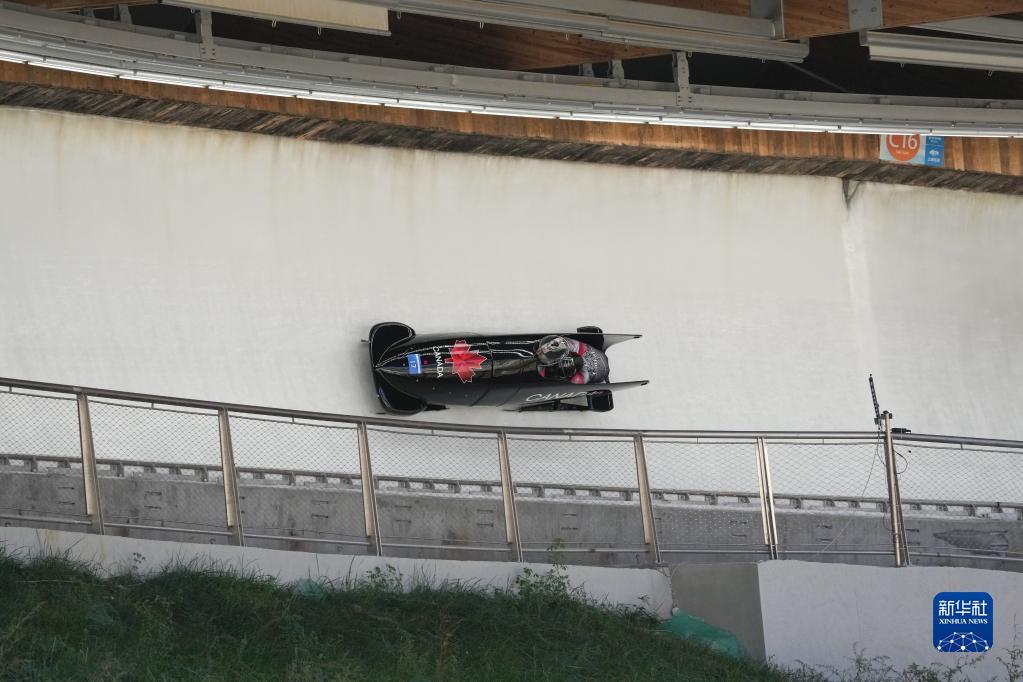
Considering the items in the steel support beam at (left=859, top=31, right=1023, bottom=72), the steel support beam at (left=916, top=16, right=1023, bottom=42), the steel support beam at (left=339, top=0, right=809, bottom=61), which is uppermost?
the steel support beam at (left=339, top=0, right=809, bottom=61)

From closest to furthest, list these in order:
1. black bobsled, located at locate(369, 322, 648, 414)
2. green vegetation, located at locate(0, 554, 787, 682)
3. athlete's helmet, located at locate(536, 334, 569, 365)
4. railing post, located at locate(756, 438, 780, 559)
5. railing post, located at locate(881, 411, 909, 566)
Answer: green vegetation, located at locate(0, 554, 787, 682)
railing post, located at locate(756, 438, 780, 559)
railing post, located at locate(881, 411, 909, 566)
black bobsled, located at locate(369, 322, 648, 414)
athlete's helmet, located at locate(536, 334, 569, 365)

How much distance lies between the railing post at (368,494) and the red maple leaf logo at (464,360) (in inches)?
136

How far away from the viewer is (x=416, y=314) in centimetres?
1243

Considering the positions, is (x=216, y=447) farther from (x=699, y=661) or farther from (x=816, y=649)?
(x=816, y=649)

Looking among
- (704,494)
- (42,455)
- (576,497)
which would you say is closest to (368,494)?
(42,455)

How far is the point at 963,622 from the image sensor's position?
9062 mm

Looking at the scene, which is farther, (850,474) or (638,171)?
(638,171)

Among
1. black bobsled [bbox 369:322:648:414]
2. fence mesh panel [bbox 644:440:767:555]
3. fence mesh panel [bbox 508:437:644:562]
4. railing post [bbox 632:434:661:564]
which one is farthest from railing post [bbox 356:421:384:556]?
black bobsled [bbox 369:322:648:414]

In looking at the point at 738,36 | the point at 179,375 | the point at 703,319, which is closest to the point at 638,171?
the point at 703,319

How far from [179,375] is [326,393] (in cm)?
123

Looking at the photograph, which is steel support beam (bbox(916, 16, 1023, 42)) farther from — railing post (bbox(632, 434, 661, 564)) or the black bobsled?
the black bobsled

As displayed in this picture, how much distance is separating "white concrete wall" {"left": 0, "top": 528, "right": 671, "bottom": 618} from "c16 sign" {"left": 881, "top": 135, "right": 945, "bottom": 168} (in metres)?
7.22

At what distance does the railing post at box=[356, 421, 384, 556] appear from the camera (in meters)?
7.86

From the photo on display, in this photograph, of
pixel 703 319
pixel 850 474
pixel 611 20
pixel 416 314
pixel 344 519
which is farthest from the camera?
pixel 703 319
